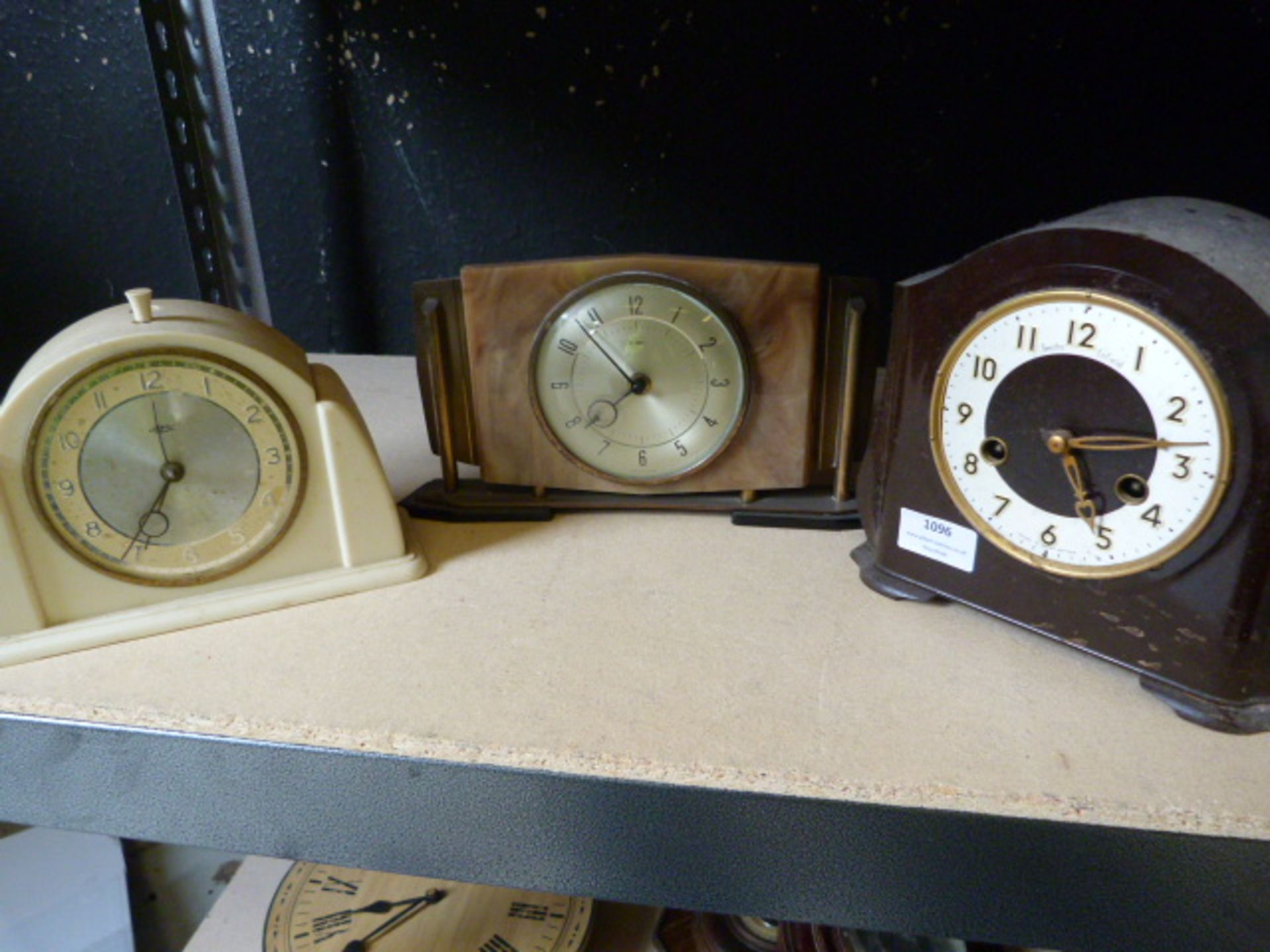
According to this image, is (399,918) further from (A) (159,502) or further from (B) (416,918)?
(A) (159,502)

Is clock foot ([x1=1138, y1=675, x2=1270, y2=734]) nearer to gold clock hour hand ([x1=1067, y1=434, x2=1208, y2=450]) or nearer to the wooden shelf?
the wooden shelf

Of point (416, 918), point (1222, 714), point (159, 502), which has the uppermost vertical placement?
point (159, 502)

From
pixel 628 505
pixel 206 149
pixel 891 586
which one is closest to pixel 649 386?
pixel 628 505

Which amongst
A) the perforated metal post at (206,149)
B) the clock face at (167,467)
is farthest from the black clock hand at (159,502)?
the perforated metal post at (206,149)

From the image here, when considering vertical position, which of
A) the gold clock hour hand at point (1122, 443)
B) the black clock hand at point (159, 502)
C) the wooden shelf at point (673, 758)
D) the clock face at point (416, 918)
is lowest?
the clock face at point (416, 918)

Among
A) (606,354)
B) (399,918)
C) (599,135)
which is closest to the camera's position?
(606,354)

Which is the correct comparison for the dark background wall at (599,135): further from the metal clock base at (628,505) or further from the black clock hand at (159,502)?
the black clock hand at (159,502)

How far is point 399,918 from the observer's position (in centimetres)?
87

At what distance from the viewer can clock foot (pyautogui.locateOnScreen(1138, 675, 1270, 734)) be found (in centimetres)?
54

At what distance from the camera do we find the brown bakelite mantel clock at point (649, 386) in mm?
734

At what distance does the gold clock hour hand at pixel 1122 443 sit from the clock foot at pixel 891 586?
0.17m

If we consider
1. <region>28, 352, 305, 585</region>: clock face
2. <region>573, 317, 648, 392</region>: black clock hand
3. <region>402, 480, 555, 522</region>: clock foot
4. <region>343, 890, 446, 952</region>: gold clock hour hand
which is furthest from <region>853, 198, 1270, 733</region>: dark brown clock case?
<region>343, 890, 446, 952</region>: gold clock hour hand

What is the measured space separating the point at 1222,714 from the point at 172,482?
74cm

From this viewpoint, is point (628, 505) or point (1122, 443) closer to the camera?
point (1122, 443)
